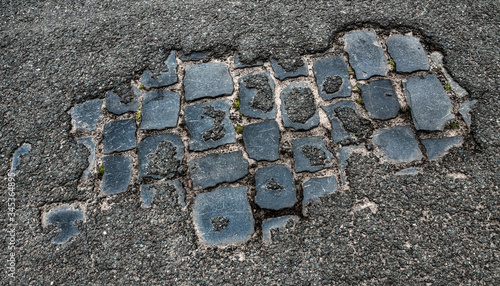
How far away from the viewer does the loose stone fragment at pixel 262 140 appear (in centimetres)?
229

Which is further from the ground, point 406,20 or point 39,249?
point 406,20

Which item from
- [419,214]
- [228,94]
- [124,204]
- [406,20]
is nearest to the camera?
[419,214]

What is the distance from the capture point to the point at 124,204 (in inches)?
85.8

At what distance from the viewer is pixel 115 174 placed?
2283 millimetres

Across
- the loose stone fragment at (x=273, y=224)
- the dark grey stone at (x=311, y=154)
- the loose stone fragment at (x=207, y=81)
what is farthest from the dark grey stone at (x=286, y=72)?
the loose stone fragment at (x=273, y=224)

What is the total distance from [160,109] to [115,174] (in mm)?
527

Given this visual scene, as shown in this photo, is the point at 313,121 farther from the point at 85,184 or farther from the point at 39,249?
the point at 39,249

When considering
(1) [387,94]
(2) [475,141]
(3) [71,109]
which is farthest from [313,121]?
(3) [71,109]

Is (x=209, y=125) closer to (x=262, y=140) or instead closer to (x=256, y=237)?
(x=262, y=140)

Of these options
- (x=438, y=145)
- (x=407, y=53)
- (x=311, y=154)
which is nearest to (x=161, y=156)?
(x=311, y=154)

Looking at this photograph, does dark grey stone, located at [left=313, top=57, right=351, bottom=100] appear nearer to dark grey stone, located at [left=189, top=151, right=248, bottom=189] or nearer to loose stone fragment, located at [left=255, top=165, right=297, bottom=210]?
loose stone fragment, located at [left=255, top=165, right=297, bottom=210]

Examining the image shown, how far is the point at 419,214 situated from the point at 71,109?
2315 millimetres

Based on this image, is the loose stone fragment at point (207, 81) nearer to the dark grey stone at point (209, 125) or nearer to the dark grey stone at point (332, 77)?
the dark grey stone at point (209, 125)

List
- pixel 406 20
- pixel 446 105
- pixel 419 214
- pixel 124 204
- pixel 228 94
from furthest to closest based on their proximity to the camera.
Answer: pixel 406 20
pixel 228 94
pixel 446 105
pixel 124 204
pixel 419 214
